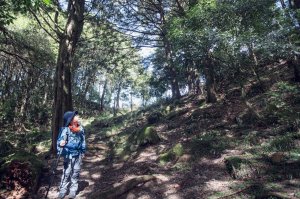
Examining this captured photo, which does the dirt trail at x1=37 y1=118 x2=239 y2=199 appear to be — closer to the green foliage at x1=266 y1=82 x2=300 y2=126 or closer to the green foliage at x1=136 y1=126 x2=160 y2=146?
the green foliage at x1=136 y1=126 x2=160 y2=146

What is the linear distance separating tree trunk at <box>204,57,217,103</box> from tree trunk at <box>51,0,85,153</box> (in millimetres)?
6080

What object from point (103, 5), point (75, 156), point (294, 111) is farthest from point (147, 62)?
point (75, 156)

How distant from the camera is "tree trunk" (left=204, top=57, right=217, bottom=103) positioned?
12.9 meters

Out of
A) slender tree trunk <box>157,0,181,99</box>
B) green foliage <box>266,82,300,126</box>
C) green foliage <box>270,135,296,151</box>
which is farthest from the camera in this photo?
slender tree trunk <box>157,0,181,99</box>

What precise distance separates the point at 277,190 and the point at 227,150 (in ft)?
11.5

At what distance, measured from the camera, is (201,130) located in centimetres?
1280

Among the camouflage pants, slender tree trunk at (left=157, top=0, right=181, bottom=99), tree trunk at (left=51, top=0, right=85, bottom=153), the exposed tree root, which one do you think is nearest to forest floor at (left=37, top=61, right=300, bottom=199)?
the exposed tree root

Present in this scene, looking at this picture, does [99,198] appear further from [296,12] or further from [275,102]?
[296,12]

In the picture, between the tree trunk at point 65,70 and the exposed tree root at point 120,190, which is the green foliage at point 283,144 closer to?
the exposed tree root at point 120,190

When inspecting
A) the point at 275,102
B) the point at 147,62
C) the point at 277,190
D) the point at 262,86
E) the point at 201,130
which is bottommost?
the point at 277,190

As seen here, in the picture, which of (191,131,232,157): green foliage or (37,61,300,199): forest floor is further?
(191,131,232,157): green foliage

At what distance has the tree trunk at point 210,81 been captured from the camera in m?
12.9

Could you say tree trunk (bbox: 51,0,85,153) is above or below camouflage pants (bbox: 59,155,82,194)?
above

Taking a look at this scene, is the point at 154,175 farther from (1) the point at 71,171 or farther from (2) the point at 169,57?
(2) the point at 169,57
